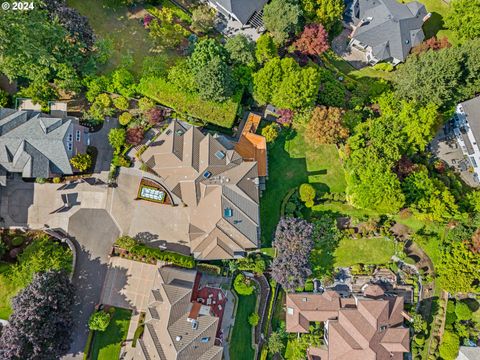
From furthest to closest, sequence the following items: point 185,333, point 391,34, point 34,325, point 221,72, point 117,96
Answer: point 391,34
point 117,96
point 221,72
point 185,333
point 34,325

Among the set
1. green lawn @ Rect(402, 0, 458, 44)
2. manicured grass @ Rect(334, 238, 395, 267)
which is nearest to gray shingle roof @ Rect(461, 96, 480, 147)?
green lawn @ Rect(402, 0, 458, 44)

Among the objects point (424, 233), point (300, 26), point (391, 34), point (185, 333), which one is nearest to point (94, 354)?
point (185, 333)

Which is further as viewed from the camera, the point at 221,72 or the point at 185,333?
the point at 221,72

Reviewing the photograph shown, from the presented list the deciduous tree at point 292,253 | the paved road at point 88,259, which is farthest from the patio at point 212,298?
the paved road at point 88,259

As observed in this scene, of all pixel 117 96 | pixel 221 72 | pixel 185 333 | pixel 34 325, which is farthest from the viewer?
pixel 117 96

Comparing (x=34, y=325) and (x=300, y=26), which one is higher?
(x=300, y=26)

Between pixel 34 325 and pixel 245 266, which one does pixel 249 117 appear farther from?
pixel 34 325

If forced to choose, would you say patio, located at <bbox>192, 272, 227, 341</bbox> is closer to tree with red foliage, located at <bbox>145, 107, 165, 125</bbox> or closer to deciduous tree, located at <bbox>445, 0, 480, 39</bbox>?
tree with red foliage, located at <bbox>145, 107, 165, 125</bbox>

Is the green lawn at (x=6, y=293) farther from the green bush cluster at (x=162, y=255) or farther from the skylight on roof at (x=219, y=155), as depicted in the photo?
the skylight on roof at (x=219, y=155)
